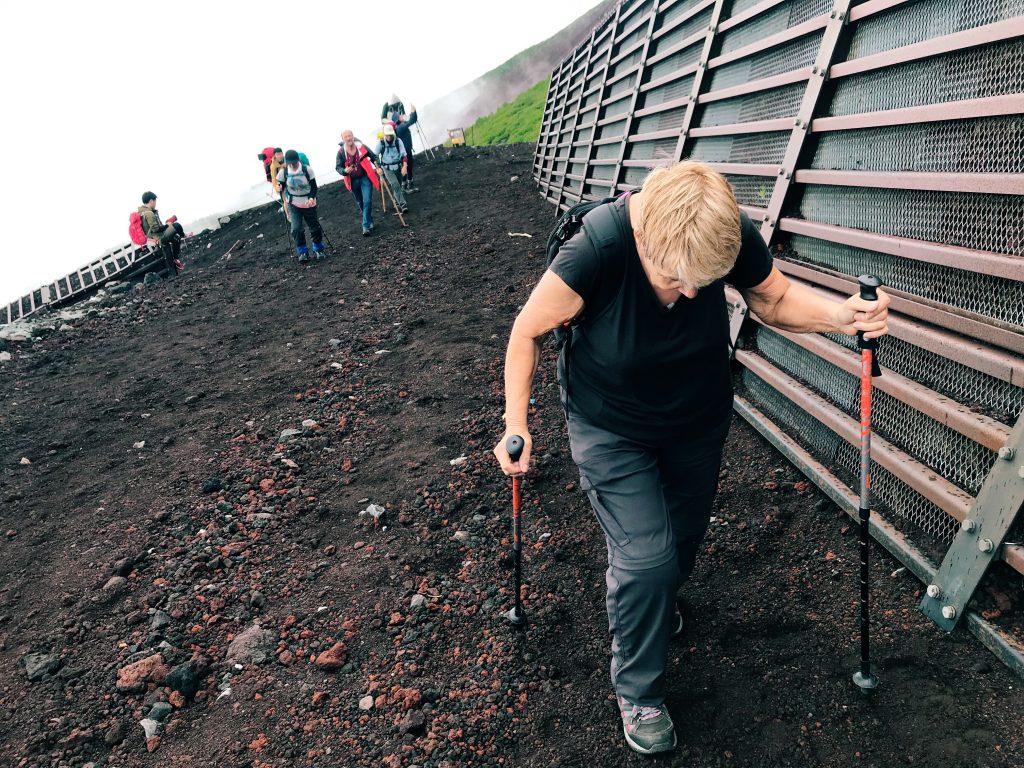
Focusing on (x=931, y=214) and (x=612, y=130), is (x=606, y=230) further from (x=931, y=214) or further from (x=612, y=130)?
(x=612, y=130)

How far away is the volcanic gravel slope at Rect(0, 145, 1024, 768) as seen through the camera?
2.82 m

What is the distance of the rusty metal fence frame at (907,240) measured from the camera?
277cm

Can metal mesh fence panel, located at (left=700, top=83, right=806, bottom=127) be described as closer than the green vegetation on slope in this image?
Yes

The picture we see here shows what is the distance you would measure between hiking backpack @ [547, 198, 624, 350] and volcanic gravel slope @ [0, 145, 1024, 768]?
1.72 m

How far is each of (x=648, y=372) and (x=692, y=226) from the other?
61cm

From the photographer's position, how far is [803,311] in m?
2.70

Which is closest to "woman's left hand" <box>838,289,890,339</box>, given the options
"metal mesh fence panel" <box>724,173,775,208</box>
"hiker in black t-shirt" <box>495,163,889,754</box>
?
"hiker in black t-shirt" <box>495,163,889,754</box>

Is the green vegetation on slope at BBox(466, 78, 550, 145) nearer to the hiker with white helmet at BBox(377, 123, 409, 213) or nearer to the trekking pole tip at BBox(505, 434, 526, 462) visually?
the hiker with white helmet at BBox(377, 123, 409, 213)

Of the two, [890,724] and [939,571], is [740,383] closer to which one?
[939,571]

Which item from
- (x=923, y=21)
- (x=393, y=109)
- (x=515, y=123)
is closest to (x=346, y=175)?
(x=393, y=109)

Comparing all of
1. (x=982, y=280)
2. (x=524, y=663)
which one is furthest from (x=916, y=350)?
(x=524, y=663)

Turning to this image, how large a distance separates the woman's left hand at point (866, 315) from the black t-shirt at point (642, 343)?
35 cm

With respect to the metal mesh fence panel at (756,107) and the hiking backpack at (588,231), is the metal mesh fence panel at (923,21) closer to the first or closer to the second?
the metal mesh fence panel at (756,107)

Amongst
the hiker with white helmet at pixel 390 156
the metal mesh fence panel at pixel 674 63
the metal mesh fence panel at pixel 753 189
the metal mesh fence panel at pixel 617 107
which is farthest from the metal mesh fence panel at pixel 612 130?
the hiker with white helmet at pixel 390 156
